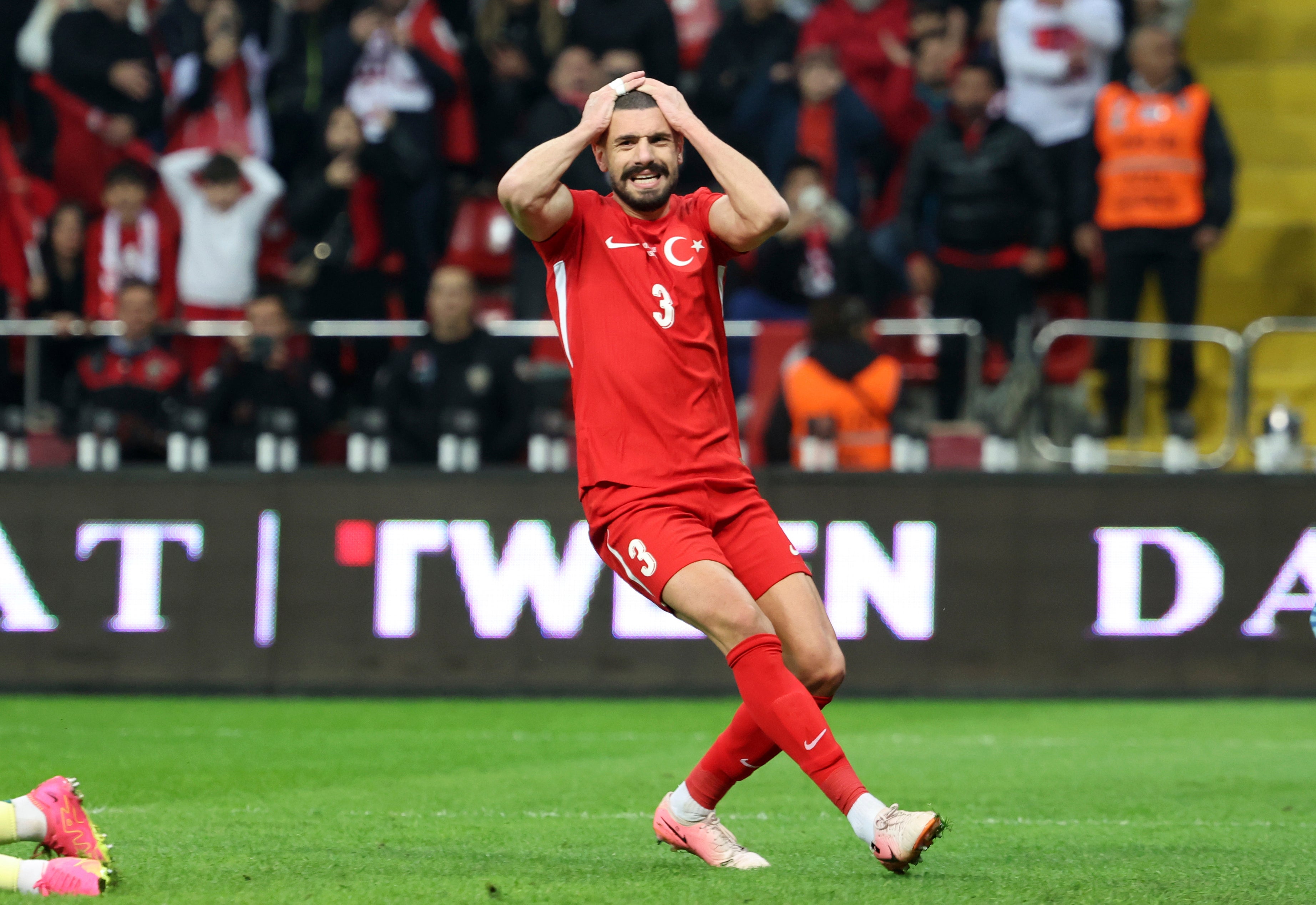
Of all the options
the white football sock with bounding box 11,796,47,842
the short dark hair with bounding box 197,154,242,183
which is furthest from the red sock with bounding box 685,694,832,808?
the short dark hair with bounding box 197,154,242,183

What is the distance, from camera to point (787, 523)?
11.3 m

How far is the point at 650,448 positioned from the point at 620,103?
3.54 feet

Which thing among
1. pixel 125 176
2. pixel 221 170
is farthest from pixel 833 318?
pixel 125 176

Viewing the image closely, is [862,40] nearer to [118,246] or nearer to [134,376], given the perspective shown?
[118,246]

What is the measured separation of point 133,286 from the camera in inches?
501

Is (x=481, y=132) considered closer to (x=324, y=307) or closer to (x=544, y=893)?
(x=324, y=307)

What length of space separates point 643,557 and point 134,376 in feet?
25.7

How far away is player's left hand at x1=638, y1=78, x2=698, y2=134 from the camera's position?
18.8 feet

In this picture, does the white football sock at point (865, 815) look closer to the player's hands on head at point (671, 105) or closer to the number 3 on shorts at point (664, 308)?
the number 3 on shorts at point (664, 308)

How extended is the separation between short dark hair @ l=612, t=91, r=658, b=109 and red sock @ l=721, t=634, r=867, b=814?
5.45ft

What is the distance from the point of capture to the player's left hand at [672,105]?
18.8 feet

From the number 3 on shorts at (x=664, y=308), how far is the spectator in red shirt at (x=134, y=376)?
7120 millimetres

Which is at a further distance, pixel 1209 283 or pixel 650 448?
pixel 1209 283

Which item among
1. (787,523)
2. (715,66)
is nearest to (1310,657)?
(787,523)
